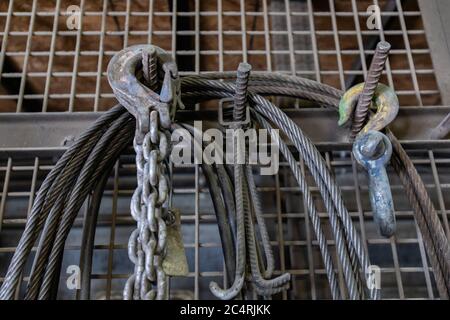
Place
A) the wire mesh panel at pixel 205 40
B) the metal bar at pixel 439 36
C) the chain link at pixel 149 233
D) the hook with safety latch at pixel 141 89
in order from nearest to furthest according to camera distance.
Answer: the chain link at pixel 149 233, the hook with safety latch at pixel 141 89, the metal bar at pixel 439 36, the wire mesh panel at pixel 205 40

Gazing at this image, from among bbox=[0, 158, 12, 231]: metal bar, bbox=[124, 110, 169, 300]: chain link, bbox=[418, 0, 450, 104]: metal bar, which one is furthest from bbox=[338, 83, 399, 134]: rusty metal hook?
bbox=[0, 158, 12, 231]: metal bar

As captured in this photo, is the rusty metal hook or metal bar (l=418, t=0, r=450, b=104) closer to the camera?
the rusty metal hook

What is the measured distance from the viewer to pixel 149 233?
1.56ft

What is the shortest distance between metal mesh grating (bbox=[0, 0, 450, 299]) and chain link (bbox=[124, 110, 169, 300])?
25 centimetres

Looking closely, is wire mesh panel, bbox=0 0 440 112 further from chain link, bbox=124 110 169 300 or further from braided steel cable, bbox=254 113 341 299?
chain link, bbox=124 110 169 300

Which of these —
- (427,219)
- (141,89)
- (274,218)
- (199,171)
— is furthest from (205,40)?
(427,219)

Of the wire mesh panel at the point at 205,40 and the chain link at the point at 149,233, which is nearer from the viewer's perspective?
the chain link at the point at 149,233

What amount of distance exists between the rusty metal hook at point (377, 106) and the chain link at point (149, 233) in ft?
1.15

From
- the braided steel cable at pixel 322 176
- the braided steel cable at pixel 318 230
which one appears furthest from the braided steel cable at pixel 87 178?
the braided steel cable at pixel 318 230

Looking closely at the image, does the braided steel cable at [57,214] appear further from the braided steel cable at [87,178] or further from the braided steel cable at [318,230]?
the braided steel cable at [318,230]

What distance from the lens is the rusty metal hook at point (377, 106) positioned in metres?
0.70

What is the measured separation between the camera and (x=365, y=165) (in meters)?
0.65

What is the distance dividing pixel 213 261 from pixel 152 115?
616mm

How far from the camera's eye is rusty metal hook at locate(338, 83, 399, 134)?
0.70 meters
